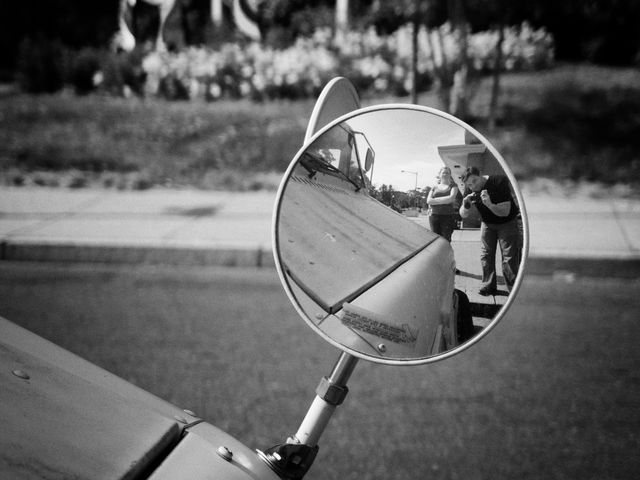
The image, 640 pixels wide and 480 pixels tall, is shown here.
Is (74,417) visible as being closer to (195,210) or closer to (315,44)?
(195,210)

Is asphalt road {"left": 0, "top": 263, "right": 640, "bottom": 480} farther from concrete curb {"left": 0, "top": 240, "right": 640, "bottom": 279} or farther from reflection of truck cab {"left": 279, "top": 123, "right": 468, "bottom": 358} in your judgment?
reflection of truck cab {"left": 279, "top": 123, "right": 468, "bottom": 358}

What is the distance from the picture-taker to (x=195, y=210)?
24.5 ft

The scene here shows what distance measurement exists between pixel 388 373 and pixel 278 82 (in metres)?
7.99

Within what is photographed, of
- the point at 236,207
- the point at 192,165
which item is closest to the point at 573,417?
the point at 236,207

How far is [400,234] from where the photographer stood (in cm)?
118

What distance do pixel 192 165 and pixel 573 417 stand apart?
6.36m

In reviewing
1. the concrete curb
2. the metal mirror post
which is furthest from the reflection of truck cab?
the concrete curb

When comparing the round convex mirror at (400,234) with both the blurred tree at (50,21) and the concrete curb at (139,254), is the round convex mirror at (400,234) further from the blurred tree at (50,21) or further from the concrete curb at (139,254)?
the blurred tree at (50,21)

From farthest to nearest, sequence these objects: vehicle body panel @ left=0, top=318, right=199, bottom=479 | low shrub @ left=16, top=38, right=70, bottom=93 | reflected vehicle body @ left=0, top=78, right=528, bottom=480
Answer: low shrub @ left=16, top=38, right=70, bottom=93 < reflected vehicle body @ left=0, top=78, right=528, bottom=480 < vehicle body panel @ left=0, top=318, right=199, bottom=479

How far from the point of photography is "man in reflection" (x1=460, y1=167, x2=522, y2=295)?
1.14 metres

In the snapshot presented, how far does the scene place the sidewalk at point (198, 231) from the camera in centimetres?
598

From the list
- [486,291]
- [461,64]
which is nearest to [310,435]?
[486,291]

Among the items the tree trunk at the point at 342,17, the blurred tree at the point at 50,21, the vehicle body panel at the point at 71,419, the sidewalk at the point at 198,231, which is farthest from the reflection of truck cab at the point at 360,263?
the blurred tree at the point at 50,21

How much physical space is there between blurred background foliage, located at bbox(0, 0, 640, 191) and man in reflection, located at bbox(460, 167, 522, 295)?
7.27 m
